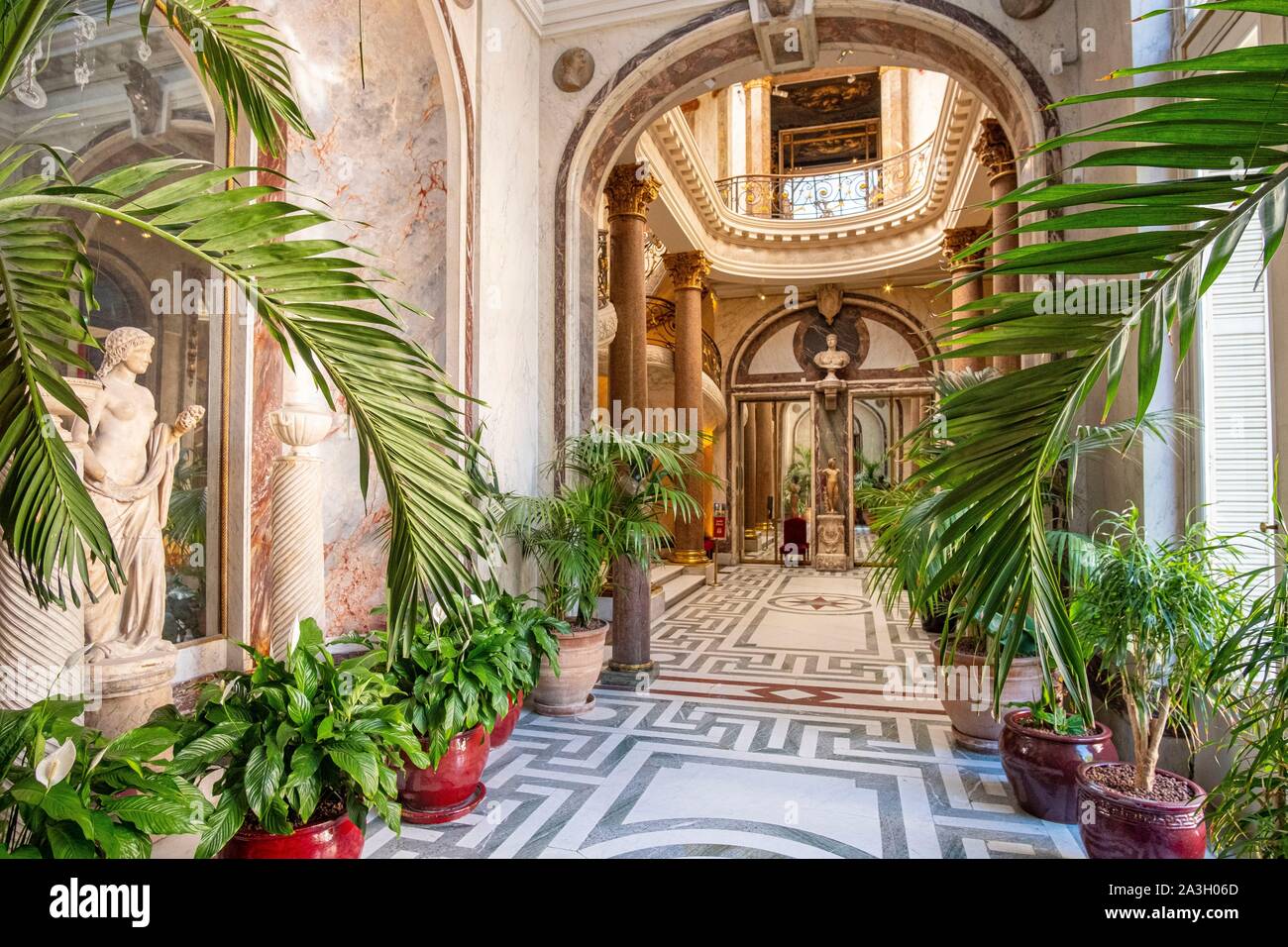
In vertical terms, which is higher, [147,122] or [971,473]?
[147,122]

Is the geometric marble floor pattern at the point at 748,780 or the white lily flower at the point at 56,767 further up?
the white lily flower at the point at 56,767

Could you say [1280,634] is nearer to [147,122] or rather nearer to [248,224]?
[248,224]

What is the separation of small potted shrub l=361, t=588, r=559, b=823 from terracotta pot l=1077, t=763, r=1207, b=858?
2.27m

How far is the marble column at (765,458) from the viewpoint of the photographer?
17.0m

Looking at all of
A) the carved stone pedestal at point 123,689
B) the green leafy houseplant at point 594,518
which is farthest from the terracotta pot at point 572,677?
the carved stone pedestal at point 123,689

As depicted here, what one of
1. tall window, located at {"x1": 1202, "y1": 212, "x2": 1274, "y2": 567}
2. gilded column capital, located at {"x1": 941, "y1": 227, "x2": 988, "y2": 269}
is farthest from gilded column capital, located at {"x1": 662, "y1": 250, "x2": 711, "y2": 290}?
tall window, located at {"x1": 1202, "y1": 212, "x2": 1274, "y2": 567}

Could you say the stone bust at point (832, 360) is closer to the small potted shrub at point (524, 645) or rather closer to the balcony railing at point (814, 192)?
the balcony railing at point (814, 192)

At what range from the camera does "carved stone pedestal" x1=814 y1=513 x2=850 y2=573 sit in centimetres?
1241

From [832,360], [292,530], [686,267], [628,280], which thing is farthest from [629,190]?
[832,360]

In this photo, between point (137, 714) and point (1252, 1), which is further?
point (137, 714)

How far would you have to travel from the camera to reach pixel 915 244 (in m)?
11.0

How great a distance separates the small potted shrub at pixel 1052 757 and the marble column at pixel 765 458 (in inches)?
535
